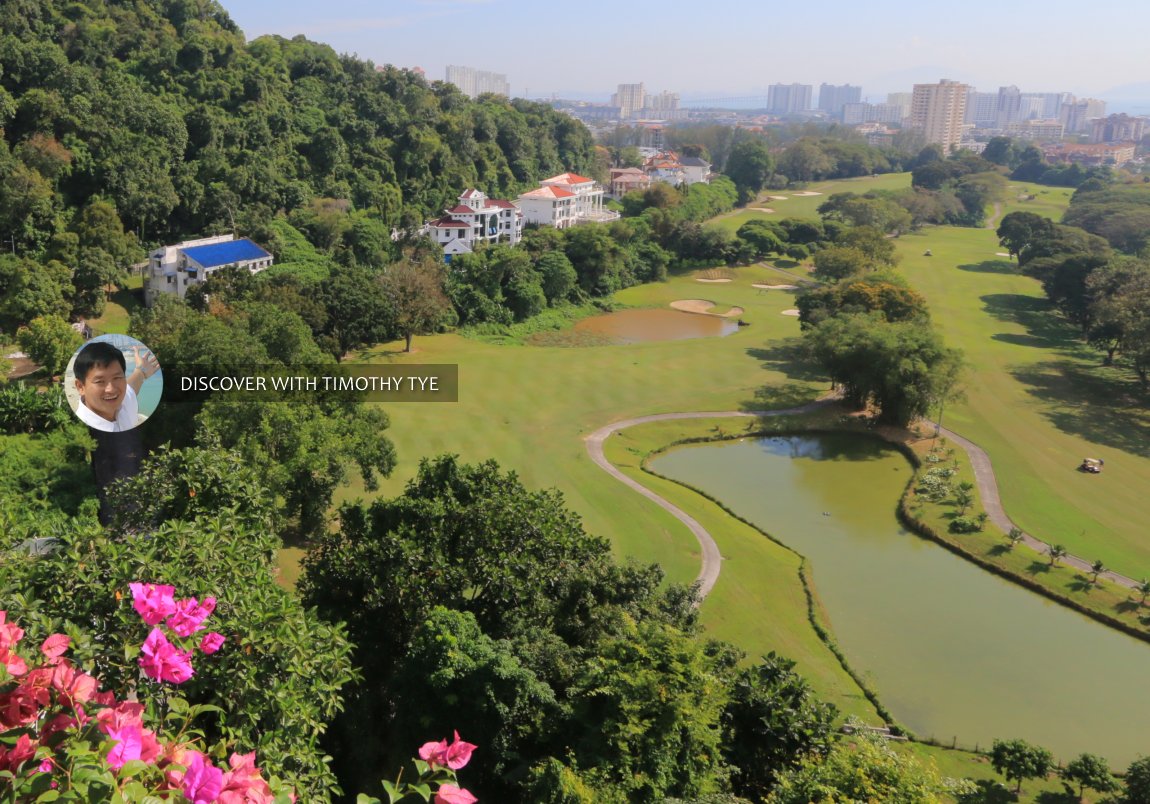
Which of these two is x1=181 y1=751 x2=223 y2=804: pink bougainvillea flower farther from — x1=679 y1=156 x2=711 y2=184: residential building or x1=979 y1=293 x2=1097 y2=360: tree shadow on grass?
x1=679 y1=156 x2=711 y2=184: residential building

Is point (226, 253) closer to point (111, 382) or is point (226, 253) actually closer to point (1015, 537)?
point (111, 382)

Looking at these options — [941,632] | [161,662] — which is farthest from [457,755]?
[941,632]

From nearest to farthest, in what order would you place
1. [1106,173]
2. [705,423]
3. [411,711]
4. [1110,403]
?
[411,711], [705,423], [1110,403], [1106,173]

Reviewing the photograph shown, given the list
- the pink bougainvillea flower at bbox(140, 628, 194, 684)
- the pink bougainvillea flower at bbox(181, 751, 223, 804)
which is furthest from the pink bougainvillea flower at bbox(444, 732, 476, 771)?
the pink bougainvillea flower at bbox(140, 628, 194, 684)

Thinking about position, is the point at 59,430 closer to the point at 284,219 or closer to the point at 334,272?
the point at 334,272

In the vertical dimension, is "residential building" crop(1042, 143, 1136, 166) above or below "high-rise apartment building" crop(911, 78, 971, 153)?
below

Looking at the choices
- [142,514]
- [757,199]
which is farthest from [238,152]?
[757,199]

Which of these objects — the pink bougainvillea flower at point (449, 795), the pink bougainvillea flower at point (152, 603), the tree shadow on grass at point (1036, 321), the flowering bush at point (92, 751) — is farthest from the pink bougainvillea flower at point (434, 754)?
the tree shadow on grass at point (1036, 321)
